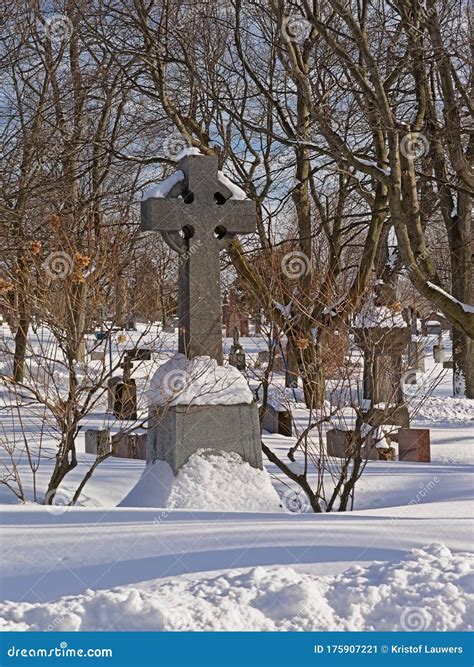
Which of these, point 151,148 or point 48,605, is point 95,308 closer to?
point 48,605

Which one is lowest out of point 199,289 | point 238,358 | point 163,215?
point 238,358

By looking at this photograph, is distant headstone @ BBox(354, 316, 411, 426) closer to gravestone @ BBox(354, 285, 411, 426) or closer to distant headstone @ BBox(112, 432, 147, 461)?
gravestone @ BBox(354, 285, 411, 426)

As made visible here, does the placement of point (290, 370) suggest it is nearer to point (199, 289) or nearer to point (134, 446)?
point (134, 446)

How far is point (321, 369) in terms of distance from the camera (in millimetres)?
8438

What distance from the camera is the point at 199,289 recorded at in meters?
6.37

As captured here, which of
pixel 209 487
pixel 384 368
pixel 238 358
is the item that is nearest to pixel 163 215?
pixel 209 487

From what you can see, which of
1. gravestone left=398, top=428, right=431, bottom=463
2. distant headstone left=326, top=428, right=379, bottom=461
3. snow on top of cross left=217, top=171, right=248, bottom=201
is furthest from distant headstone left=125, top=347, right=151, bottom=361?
gravestone left=398, top=428, right=431, bottom=463

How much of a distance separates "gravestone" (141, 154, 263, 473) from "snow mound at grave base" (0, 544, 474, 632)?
252cm

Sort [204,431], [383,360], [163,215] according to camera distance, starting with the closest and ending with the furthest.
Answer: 1. [204,431]
2. [163,215]
3. [383,360]

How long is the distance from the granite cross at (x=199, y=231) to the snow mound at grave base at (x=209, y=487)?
88cm

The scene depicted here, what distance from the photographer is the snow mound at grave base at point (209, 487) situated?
18.9ft

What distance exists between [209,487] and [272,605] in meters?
2.67

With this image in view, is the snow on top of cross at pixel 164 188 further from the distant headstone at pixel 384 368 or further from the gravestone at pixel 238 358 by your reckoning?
the gravestone at pixel 238 358

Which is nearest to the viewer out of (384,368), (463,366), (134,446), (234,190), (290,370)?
(234,190)
